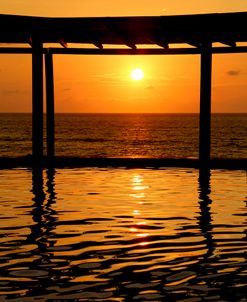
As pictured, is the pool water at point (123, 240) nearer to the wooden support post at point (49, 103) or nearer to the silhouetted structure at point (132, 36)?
the silhouetted structure at point (132, 36)

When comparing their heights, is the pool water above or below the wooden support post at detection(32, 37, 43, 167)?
below

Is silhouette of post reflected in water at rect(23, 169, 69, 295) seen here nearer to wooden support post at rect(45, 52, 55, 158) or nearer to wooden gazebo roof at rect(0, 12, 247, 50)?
wooden gazebo roof at rect(0, 12, 247, 50)

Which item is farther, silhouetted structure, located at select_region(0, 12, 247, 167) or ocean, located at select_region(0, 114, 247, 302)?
silhouetted structure, located at select_region(0, 12, 247, 167)

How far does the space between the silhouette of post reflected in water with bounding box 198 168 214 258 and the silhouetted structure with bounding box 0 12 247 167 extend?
154cm

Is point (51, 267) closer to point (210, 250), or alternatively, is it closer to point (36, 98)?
point (210, 250)

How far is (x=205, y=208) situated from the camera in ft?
50.4

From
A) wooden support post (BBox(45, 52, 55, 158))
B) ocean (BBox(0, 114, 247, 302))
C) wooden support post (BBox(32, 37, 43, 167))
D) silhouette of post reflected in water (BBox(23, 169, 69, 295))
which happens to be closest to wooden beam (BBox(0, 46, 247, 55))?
wooden support post (BBox(45, 52, 55, 158))

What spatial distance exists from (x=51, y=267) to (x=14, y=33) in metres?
14.2

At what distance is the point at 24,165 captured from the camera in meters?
24.2

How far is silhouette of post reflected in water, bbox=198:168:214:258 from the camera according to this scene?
38.5ft

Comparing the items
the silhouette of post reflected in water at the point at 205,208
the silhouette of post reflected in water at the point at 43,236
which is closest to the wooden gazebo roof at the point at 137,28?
the silhouette of post reflected in water at the point at 205,208

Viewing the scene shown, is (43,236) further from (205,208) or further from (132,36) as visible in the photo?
(132,36)

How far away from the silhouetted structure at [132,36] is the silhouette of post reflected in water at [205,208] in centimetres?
154

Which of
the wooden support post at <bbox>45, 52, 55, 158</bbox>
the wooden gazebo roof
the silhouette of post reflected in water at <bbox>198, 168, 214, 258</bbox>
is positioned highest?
the wooden gazebo roof
